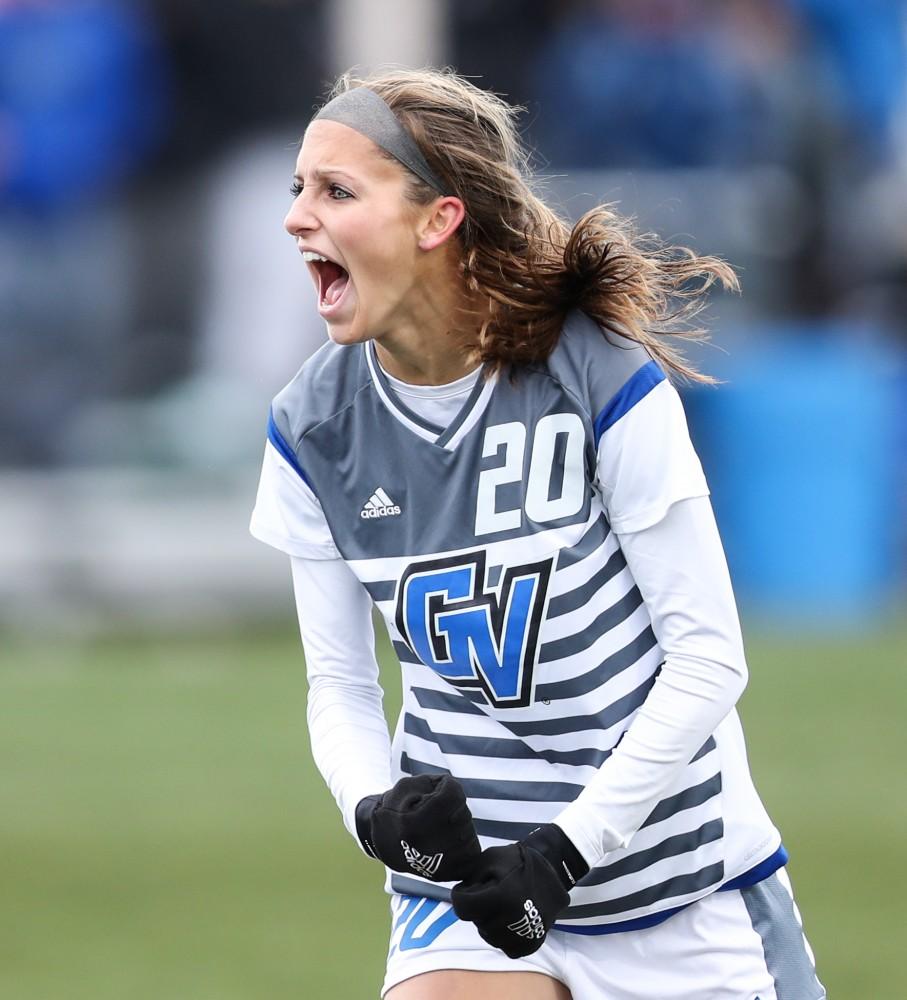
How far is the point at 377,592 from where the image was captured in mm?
3395

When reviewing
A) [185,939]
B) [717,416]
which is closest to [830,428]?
[717,416]

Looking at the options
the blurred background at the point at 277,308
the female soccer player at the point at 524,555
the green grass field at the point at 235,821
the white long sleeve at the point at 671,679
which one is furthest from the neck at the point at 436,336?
the blurred background at the point at 277,308

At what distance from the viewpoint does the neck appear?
131 inches

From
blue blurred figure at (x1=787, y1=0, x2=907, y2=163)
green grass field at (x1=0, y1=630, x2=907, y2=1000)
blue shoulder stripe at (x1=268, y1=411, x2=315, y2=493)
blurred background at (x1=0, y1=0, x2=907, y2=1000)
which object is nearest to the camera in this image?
blue shoulder stripe at (x1=268, y1=411, x2=315, y2=493)

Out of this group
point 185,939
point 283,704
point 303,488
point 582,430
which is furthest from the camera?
point 283,704

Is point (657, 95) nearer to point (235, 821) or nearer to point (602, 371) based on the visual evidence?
point (235, 821)

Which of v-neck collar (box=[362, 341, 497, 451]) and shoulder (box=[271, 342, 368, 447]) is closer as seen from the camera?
v-neck collar (box=[362, 341, 497, 451])

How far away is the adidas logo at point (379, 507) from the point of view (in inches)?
132

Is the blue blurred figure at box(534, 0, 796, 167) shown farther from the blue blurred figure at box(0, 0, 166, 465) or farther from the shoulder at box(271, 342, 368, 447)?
the shoulder at box(271, 342, 368, 447)

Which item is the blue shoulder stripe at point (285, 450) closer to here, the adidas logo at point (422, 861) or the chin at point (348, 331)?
the chin at point (348, 331)

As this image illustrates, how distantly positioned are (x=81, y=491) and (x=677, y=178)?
423 centimetres

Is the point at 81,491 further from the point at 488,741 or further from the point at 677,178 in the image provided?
the point at 488,741

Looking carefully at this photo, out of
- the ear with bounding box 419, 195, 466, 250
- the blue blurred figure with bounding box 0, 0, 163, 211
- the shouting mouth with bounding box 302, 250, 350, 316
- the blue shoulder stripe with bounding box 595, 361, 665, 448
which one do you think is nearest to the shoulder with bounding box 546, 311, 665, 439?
the blue shoulder stripe with bounding box 595, 361, 665, 448

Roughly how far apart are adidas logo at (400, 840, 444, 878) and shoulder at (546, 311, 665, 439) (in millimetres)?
728
